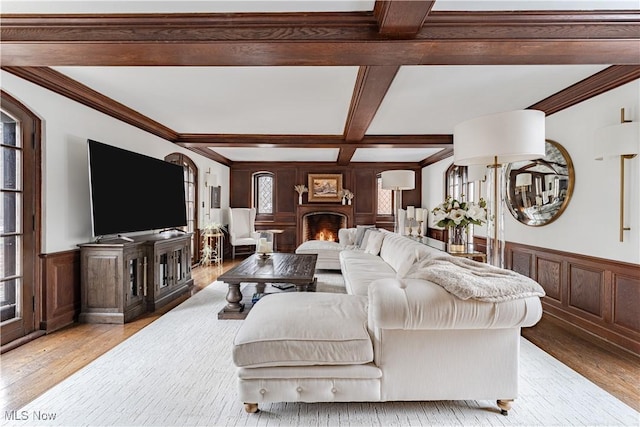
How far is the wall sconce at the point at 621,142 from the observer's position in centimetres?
263

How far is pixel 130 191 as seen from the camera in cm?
376

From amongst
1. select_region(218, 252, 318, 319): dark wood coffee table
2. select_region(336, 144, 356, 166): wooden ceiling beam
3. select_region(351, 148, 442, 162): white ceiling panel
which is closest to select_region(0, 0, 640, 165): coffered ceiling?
select_region(218, 252, 318, 319): dark wood coffee table

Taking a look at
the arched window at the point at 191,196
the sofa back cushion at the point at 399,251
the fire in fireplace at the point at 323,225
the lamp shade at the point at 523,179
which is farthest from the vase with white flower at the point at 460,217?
the fire in fireplace at the point at 323,225

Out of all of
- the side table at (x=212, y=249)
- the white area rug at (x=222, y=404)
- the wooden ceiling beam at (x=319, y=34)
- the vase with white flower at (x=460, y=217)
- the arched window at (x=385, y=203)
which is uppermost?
the wooden ceiling beam at (x=319, y=34)

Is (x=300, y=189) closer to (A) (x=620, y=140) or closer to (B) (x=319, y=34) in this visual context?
(B) (x=319, y=34)

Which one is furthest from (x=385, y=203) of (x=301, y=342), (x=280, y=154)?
(x=301, y=342)

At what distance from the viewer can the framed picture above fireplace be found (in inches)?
325

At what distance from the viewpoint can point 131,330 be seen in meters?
3.14

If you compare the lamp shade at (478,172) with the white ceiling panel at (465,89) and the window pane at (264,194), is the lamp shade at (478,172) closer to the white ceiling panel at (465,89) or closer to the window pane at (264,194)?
the white ceiling panel at (465,89)

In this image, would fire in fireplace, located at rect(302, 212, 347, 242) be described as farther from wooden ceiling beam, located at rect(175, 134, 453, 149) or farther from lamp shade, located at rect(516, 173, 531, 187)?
lamp shade, located at rect(516, 173, 531, 187)

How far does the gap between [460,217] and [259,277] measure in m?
1.97

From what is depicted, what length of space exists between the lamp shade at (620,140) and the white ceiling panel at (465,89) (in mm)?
543

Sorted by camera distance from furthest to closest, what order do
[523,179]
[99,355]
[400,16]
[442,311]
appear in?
[523,179] < [99,355] < [400,16] < [442,311]

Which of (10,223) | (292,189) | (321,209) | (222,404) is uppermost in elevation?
(292,189)
